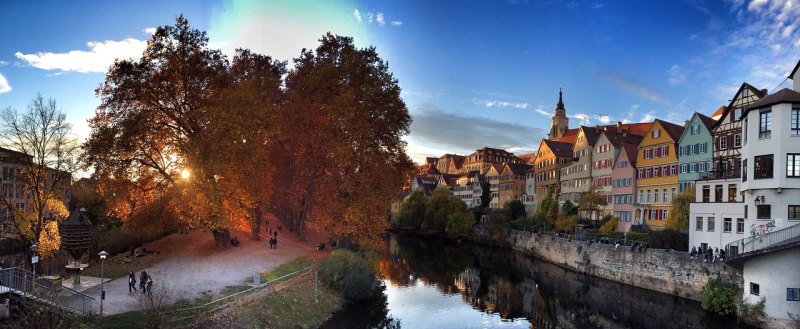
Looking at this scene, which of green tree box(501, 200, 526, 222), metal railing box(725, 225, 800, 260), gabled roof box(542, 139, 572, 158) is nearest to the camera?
metal railing box(725, 225, 800, 260)

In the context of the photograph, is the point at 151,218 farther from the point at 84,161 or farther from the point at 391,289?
the point at 391,289

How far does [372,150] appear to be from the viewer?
36.9m

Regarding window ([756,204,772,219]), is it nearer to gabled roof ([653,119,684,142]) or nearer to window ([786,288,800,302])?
window ([786,288,800,302])

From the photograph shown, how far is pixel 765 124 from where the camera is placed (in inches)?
1123

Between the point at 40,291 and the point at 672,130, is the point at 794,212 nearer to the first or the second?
the point at 672,130

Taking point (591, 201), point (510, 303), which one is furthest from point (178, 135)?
point (591, 201)

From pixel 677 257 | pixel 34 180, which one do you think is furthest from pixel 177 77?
pixel 677 257

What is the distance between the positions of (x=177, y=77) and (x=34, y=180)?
9.06 metres

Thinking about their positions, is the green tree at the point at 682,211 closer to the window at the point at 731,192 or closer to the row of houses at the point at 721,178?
the row of houses at the point at 721,178

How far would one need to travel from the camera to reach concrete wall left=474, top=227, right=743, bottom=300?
32438 mm

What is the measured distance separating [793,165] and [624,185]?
31.4 m

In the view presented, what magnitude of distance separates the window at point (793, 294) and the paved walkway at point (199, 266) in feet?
84.6

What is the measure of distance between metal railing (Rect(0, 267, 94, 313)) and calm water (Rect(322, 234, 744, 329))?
1110 cm

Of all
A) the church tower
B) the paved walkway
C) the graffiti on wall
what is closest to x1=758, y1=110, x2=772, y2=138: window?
the graffiti on wall
